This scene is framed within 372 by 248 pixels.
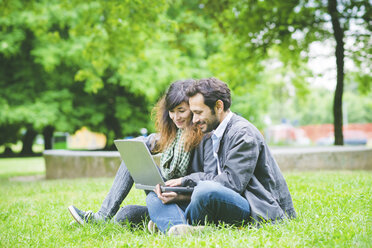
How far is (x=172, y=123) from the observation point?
3926mm

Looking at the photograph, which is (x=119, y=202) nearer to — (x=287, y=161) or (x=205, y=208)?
(x=205, y=208)

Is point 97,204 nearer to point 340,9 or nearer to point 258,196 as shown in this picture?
point 258,196

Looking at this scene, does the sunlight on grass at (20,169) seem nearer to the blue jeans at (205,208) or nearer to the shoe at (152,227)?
the shoe at (152,227)

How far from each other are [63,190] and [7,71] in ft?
44.2

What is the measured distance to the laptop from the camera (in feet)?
10.9

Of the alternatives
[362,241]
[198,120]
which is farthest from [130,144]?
[362,241]

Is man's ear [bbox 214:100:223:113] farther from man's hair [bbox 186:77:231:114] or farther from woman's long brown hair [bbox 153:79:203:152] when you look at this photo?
woman's long brown hair [bbox 153:79:203:152]

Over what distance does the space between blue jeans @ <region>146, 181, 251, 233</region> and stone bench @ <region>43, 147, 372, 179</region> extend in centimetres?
556

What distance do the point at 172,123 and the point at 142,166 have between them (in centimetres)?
61

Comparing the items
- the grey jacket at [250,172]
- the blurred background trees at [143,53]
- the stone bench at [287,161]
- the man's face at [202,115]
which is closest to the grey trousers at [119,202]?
the grey jacket at [250,172]

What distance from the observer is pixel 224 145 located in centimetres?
332

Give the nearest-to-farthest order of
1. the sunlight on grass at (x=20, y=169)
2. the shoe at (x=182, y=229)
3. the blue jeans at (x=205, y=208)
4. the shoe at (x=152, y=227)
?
the blue jeans at (x=205, y=208), the shoe at (x=182, y=229), the shoe at (x=152, y=227), the sunlight on grass at (x=20, y=169)

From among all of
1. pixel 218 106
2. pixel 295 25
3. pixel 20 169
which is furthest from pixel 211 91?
pixel 20 169

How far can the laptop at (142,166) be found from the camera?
3.33 metres
